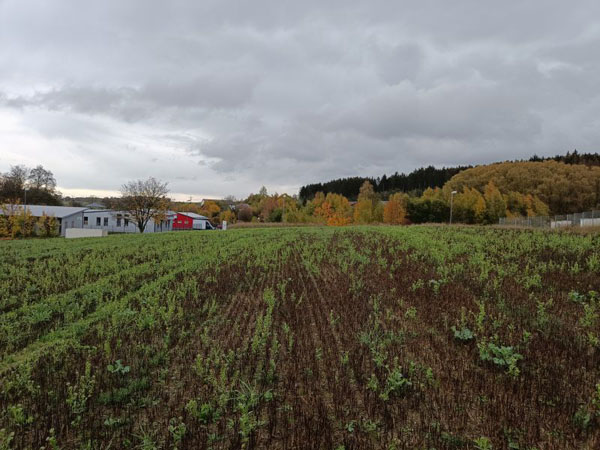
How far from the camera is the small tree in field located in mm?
53500

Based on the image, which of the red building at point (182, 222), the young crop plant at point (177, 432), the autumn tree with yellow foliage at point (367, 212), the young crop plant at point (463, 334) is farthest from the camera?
the red building at point (182, 222)

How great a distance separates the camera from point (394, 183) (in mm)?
147625

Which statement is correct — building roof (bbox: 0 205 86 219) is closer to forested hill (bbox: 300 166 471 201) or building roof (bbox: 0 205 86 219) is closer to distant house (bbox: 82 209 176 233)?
distant house (bbox: 82 209 176 233)

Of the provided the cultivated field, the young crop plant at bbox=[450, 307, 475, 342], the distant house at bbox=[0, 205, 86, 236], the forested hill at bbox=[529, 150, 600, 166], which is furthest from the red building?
the forested hill at bbox=[529, 150, 600, 166]

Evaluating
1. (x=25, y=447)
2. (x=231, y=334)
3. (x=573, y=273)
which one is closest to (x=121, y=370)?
(x=25, y=447)

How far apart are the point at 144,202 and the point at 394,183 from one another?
117532 mm

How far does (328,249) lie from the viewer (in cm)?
1897

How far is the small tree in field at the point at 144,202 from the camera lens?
53.5m

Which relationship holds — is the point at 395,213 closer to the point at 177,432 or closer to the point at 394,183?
the point at 177,432

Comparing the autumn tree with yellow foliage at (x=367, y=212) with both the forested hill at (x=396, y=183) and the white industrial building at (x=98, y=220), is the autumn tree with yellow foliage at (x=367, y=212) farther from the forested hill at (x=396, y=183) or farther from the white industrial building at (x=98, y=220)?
the forested hill at (x=396, y=183)

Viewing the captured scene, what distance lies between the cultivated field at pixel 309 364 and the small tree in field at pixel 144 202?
46.4m

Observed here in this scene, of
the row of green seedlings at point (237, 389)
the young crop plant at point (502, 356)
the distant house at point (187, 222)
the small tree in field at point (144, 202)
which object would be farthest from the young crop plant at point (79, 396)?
the distant house at point (187, 222)

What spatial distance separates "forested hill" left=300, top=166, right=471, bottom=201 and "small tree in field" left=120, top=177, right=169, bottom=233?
86674 millimetres

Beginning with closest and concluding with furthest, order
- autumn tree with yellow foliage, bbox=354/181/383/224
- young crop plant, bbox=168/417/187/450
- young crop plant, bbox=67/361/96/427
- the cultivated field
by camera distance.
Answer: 1. young crop plant, bbox=168/417/187/450
2. the cultivated field
3. young crop plant, bbox=67/361/96/427
4. autumn tree with yellow foliage, bbox=354/181/383/224
